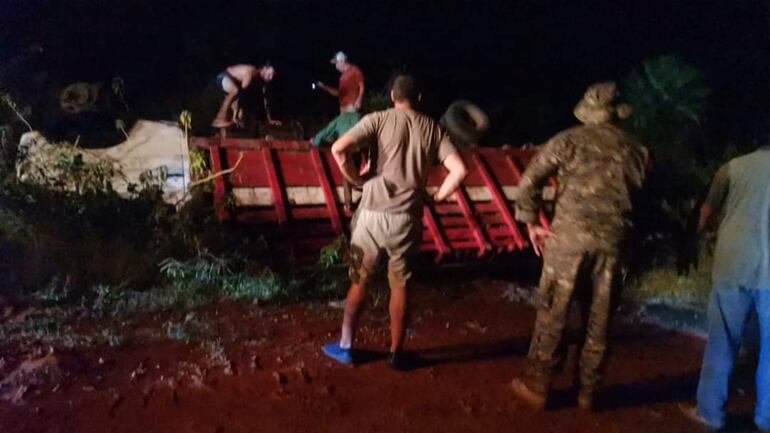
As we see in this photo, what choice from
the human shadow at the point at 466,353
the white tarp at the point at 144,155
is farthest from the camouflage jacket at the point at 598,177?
the white tarp at the point at 144,155

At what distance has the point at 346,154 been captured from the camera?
16.2ft

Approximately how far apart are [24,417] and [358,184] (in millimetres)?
2608

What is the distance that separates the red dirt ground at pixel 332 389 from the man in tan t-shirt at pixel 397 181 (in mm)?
663

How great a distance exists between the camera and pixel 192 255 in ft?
23.8

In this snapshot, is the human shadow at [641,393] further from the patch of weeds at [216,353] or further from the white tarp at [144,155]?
the white tarp at [144,155]

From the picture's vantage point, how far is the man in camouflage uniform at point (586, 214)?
14.9 ft

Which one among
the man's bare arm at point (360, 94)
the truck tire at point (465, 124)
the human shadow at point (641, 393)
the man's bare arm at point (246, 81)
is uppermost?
the man's bare arm at point (246, 81)

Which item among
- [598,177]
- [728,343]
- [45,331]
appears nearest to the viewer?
[598,177]

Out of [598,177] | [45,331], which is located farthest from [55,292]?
[598,177]

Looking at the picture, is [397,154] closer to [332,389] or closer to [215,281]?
[332,389]

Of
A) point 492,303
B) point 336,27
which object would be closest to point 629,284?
point 492,303

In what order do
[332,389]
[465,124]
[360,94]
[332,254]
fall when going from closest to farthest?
[332,389] < [332,254] < [360,94] < [465,124]

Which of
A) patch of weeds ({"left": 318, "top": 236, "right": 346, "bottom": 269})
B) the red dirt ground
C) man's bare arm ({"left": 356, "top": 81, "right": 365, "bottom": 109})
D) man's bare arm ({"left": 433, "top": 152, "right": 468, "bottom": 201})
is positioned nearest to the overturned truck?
patch of weeds ({"left": 318, "top": 236, "right": 346, "bottom": 269})

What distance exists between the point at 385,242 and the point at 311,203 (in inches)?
117
